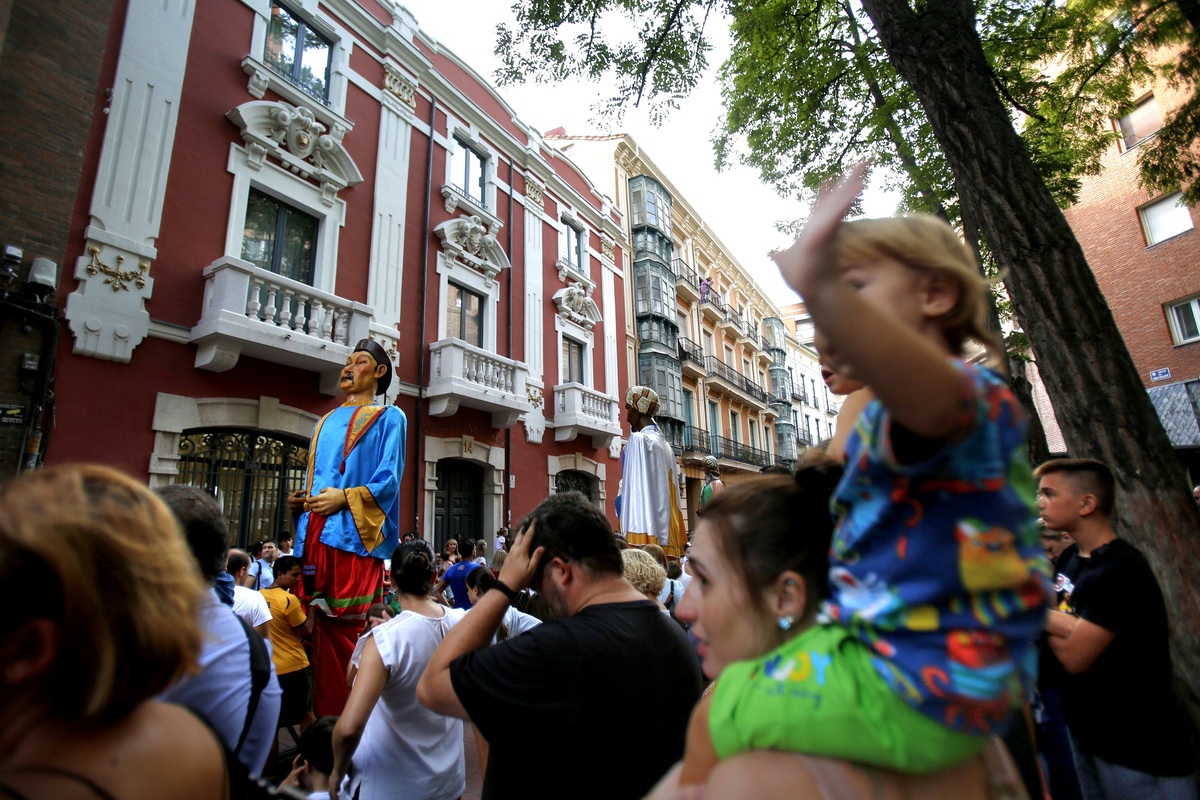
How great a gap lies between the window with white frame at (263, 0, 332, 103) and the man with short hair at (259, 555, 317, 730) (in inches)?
345

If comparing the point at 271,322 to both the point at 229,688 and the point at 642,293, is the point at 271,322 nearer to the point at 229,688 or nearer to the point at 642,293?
the point at 229,688

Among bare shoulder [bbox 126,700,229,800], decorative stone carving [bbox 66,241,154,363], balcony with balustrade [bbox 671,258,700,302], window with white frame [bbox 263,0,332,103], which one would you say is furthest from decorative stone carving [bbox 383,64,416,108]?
bare shoulder [bbox 126,700,229,800]

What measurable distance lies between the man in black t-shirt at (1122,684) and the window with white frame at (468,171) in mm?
13053

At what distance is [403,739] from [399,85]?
12729mm

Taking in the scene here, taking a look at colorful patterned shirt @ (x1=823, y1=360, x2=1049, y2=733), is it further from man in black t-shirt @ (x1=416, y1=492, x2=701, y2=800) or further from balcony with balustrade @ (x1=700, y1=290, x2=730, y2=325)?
balcony with balustrade @ (x1=700, y1=290, x2=730, y2=325)

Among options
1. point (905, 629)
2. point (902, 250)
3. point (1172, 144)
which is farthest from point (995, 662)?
point (1172, 144)

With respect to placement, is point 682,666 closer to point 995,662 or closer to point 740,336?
point 995,662

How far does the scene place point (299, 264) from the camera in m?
10.1

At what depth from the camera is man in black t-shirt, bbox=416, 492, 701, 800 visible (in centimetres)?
162

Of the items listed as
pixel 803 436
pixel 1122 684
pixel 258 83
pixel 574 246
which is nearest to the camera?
pixel 1122 684

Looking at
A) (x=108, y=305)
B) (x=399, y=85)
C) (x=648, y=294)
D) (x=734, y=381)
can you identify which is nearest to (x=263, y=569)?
(x=108, y=305)

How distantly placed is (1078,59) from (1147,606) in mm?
6897

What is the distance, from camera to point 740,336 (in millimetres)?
29484

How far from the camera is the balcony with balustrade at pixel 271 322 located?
8.19m
